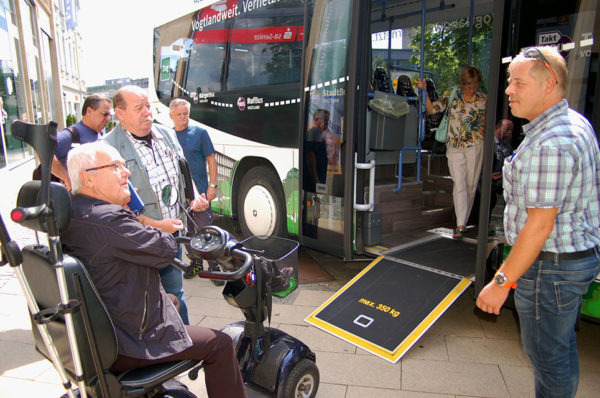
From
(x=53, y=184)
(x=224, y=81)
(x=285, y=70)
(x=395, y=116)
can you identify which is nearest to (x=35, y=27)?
(x=224, y=81)

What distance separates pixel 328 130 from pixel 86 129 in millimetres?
2215

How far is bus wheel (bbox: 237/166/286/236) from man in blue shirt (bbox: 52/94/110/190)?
1954mm

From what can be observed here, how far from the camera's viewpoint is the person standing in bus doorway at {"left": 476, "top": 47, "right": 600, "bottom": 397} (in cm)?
173

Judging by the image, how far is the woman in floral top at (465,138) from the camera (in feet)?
15.5

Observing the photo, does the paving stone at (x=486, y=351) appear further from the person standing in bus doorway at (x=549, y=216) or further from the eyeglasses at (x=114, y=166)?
the eyeglasses at (x=114, y=166)

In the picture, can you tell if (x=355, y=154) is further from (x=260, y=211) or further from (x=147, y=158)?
(x=147, y=158)

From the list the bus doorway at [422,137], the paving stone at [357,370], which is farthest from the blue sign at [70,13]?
the paving stone at [357,370]

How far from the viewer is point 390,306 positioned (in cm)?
354

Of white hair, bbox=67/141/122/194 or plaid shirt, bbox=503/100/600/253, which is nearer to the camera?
plaid shirt, bbox=503/100/600/253

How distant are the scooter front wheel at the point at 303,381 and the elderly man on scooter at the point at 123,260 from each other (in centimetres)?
57

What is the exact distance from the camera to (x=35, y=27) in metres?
18.8

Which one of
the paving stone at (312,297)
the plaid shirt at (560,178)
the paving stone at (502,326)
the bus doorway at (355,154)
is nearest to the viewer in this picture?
the plaid shirt at (560,178)

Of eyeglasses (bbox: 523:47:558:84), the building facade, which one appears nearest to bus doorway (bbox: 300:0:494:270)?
eyeglasses (bbox: 523:47:558:84)

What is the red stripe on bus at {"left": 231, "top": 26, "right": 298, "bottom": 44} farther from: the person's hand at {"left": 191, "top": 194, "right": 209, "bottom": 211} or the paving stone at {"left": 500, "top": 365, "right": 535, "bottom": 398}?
the paving stone at {"left": 500, "top": 365, "right": 535, "bottom": 398}
